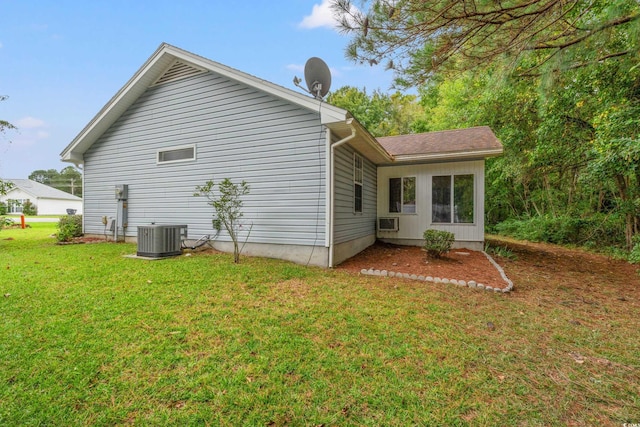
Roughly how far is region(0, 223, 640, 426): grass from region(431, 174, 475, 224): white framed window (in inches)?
176

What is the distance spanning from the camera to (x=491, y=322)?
3299mm

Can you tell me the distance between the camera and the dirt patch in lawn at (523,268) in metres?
4.96

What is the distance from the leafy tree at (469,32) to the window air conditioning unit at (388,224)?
4.98m

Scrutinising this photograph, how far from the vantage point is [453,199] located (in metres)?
8.34

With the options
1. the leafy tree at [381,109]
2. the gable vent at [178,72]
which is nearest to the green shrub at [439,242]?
the gable vent at [178,72]

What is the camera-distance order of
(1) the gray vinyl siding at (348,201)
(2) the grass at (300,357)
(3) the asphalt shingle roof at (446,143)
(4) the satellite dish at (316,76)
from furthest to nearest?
(3) the asphalt shingle roof at (446,143)
(4) the satellite dish at (316,76)
(1) the gray vinyl siding at (348,201)
(2) the grass at (300,357)

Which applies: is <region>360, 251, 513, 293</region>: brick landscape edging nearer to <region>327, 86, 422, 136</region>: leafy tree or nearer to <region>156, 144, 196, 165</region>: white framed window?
<region>156, 144, 196, 165</region>: white framed window

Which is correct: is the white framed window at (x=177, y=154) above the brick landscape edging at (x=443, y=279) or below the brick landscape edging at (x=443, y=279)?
above

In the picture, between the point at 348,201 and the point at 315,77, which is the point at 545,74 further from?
the point at 315,77

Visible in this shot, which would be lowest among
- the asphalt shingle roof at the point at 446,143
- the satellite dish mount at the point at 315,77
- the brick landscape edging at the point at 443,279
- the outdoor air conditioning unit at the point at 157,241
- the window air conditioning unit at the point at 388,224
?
the brick landscape edging at the point at 443,279

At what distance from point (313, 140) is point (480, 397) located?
195 inches

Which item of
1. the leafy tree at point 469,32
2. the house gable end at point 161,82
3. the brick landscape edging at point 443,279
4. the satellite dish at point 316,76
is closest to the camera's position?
the leafy tree at point 469,32

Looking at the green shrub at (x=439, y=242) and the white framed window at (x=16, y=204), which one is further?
the white framed window at (x=16, y=204)

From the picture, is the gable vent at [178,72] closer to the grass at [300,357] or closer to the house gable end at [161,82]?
the house gable end at [161,82]
